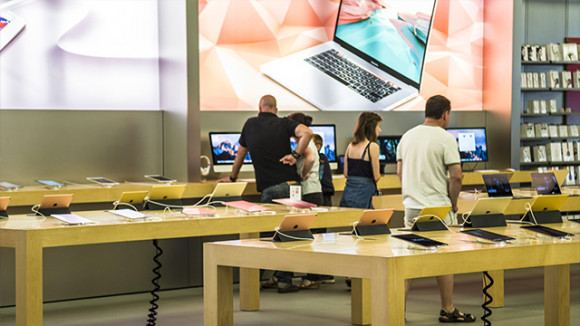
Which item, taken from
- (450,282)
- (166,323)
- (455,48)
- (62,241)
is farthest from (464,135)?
(62,241)

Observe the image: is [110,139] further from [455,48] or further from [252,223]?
[455,48]

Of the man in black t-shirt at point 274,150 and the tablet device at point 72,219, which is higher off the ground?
the man in black t-shirt at point 274,150

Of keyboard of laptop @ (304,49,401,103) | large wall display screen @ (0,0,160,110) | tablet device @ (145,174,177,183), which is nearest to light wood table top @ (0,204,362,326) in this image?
tablet device @ (145,174,177,183)

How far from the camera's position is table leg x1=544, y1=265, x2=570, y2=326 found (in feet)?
16.3

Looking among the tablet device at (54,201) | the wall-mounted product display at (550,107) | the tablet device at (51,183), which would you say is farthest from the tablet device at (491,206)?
the wall-mounted product display at (550,107)

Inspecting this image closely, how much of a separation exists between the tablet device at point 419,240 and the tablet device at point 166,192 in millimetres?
2030

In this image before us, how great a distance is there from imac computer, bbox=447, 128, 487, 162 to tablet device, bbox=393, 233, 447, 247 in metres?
5.14

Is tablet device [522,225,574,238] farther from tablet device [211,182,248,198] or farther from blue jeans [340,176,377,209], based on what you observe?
blue jeans [340,176,377,209]

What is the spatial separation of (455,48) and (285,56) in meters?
2.24

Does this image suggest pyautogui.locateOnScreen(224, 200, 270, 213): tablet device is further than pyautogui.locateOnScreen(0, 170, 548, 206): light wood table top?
No

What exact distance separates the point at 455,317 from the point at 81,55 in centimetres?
397

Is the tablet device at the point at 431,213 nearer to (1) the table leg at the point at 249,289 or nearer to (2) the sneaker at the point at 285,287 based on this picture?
(1) the table leg at the point at 249,289

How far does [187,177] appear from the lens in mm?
7316

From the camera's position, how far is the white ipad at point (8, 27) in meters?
7.11
